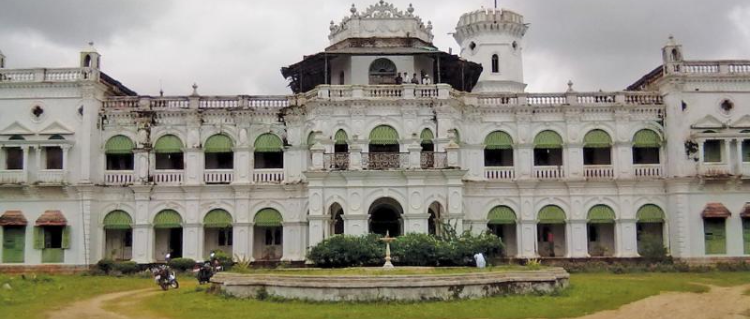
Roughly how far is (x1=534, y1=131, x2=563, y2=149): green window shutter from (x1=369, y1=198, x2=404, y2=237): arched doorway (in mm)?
8179

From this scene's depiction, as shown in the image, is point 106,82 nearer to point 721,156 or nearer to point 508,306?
point 508,306

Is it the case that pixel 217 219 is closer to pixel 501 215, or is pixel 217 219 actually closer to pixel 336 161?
pixel 336 161

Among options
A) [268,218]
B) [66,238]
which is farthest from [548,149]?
[66,238]

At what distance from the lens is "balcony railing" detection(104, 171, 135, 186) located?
127ft

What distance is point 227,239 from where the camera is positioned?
1572 inches

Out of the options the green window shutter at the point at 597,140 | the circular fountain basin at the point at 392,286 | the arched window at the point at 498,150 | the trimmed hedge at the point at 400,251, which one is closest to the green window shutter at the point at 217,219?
the trimmed hedge at the point at 400,251

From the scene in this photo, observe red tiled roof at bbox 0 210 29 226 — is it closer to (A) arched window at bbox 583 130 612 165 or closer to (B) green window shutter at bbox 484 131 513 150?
(B) green window shutter at bbox 484 131 513 150

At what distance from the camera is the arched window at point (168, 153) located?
3878cm

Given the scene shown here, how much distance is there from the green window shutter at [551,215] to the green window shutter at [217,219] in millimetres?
15881

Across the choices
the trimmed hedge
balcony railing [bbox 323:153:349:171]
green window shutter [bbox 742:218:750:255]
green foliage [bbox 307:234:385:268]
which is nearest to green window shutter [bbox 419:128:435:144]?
balcony railing [bbox 323:153:349:171]

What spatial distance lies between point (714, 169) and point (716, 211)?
6.85 ft

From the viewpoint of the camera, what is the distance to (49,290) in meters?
27.6

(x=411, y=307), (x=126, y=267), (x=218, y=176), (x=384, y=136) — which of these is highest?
(x=384, y=136)

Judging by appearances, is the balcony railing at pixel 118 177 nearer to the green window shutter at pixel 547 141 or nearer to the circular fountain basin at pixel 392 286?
the circular fountain basin at pixel 392 286
